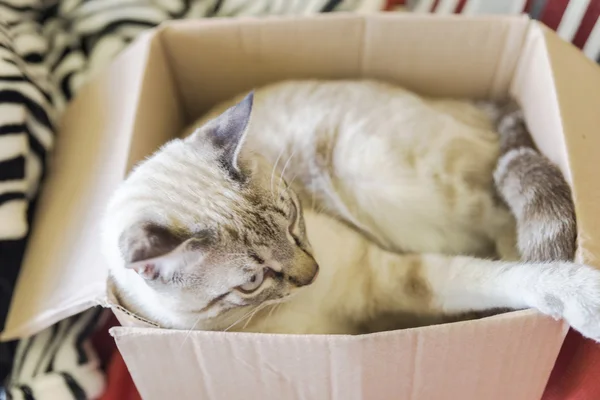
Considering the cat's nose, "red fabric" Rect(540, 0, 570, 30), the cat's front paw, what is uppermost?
"red fabric" Rect(540, 0, 570, 30)

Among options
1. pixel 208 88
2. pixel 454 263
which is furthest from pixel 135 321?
pixel 208 88

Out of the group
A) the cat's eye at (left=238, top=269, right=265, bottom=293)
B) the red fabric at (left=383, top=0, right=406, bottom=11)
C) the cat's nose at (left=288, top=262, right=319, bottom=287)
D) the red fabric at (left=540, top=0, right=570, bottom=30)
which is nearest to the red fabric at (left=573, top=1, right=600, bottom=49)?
the red fabric at (left=540, top=0, right=570, bottom=30)

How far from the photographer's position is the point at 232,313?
3.61 feet

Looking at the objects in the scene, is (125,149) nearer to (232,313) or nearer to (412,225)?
(232,313)

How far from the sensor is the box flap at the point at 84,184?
1173 mm

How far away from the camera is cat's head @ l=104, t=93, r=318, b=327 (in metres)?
0.98

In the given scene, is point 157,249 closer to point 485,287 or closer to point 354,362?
point 354,362

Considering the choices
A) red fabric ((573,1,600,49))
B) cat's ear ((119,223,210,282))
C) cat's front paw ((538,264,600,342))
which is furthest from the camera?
red fabric ((573,1,600,49))

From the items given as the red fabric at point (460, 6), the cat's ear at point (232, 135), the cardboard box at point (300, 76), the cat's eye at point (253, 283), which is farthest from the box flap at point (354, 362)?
the red fabric at point (460, 6)

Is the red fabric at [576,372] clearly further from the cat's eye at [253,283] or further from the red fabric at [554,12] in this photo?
the red fabric at [554,12]

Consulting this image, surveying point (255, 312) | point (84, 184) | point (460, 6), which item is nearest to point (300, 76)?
point (460, 6)

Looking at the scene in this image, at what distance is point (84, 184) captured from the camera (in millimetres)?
1376

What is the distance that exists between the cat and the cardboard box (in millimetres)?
70

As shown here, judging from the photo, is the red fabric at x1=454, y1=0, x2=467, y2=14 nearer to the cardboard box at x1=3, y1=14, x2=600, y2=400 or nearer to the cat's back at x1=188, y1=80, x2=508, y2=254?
the cardboard box at x1=3, y1=14, x2=600, y2=400
